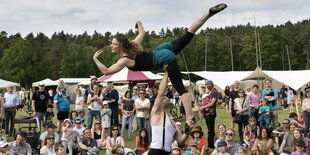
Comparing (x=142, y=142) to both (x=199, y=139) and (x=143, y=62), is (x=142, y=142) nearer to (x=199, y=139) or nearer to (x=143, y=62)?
(x=199, y=139)

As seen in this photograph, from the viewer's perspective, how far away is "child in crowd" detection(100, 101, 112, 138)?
31.7 ft

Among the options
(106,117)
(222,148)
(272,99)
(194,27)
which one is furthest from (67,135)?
(194,27)

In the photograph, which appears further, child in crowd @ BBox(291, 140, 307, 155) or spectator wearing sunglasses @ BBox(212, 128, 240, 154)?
spectator wearing sunglasses @ BBox(212, 128, 240, 154)

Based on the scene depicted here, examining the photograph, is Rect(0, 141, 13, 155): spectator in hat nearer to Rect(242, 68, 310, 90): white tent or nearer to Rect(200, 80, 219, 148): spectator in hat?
Rect(200, 80, 219, 148): spectator in hat

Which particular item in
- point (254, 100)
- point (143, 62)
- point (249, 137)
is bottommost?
point (249, 137)

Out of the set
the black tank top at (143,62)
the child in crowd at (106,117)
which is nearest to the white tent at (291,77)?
the child in crowd at (106,117)

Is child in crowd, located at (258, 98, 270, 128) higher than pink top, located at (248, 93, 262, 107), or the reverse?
pink top, located at (248, 93, 262, 107)

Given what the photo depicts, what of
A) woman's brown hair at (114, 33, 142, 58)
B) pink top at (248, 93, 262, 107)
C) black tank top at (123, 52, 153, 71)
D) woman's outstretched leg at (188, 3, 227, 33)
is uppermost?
woman's outstretched leg at (188, 3, 227, 33)

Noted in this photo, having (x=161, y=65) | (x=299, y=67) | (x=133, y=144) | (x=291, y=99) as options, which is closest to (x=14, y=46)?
(x=299, y=67)

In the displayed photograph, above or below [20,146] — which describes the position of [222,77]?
above

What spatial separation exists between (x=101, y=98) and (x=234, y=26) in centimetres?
8128

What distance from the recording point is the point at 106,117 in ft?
32.2

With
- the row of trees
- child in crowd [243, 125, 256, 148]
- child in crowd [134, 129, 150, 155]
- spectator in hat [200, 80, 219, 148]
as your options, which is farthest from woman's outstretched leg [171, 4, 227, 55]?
the row of trees

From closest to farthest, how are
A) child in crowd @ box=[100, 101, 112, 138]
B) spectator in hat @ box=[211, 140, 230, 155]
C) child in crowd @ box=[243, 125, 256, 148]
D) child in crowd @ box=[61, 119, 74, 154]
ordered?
spectator in hat @ box=[211, 140, 230, 155] → child in crowd @ box=[61, 119, 74, 154] → child in crowd @ box=[243, 125, 256, 148] → child in crowd @ box=[100, 101, 112, 138]
